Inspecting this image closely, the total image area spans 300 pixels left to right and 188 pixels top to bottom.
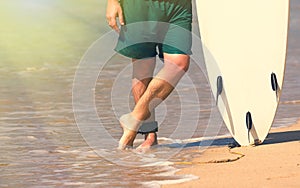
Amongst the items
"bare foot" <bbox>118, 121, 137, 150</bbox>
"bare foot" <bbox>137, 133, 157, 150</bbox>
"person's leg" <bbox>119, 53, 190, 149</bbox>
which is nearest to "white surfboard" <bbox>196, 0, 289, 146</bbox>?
"person's leg" <bbox>119, 53, 190, 149</bbox>

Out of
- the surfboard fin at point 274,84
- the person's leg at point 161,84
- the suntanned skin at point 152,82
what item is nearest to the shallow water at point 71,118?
the suntanned skin at point 152,82

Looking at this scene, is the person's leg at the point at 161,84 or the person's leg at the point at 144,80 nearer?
the person's leg at the point at 161,84

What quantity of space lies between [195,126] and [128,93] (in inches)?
58.8

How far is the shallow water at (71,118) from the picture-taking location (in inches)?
233

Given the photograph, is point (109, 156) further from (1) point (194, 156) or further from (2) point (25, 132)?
(2) point (25, 132)

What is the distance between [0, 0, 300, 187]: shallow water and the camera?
19.4 ft

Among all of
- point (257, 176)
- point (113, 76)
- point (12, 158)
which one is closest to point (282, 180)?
point (257, 176)

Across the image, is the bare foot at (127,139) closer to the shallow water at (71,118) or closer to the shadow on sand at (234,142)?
the shallow water at (71,118)

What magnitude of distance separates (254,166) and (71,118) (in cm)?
222

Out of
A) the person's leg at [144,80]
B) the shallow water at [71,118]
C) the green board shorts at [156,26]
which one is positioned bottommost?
the shallow water at [71,118]

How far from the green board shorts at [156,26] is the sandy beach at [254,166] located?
661 millimetres

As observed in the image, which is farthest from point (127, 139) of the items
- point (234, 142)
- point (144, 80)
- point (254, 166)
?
point (254, 166)

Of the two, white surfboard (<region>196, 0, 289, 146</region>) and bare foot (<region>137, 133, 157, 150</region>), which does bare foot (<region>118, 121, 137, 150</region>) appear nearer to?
bare foot (<region>137, 133, 157, 150</region>)

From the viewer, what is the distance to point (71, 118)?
7793 mm
